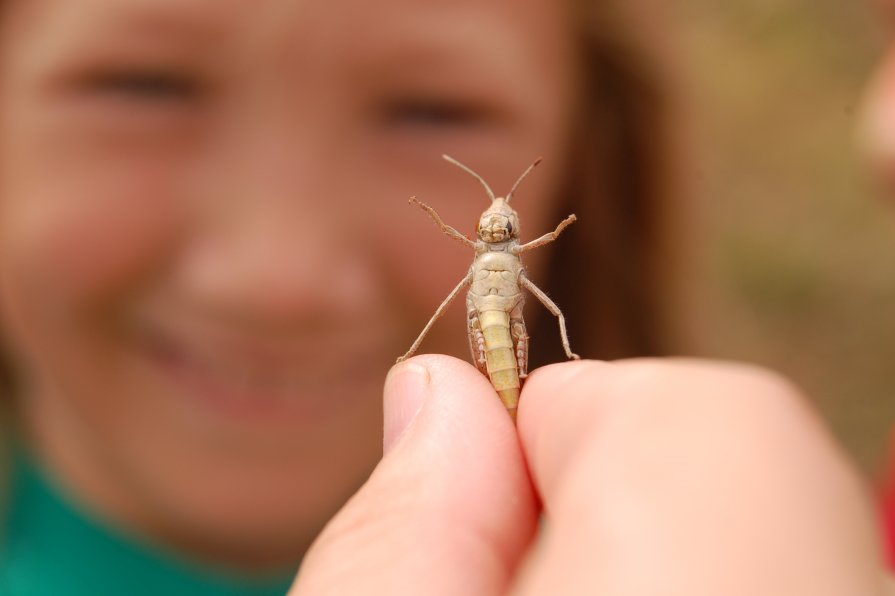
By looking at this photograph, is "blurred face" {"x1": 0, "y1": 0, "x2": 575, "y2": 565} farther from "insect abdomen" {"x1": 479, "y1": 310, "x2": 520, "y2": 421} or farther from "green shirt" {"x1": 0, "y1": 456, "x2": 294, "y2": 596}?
"insect abdomen" {"x1": 479, "y1": 310, "x2": 520, "y2": 421}

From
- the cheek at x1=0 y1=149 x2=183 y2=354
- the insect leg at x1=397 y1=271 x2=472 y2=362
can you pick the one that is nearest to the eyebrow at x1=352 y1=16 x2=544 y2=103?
the cheek at x1=0 y1=149 x2=183 y2=354

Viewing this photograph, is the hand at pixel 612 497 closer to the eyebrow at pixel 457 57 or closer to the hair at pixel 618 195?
the eyebrow at pixel 457 57

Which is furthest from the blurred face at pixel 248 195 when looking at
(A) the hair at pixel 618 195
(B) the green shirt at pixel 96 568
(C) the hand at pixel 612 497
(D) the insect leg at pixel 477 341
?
(C) the hand at pixel 612 497

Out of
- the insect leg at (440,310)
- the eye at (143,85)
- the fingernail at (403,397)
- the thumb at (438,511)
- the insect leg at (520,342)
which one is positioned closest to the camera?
the thumb at (438,511)

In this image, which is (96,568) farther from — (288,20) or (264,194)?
(288,20)

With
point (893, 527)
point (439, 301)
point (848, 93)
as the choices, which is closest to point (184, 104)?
point (439, 301)

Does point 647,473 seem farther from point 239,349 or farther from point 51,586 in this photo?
point 51,586

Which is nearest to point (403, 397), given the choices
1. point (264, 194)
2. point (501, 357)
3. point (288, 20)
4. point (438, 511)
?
point (501, 357)
